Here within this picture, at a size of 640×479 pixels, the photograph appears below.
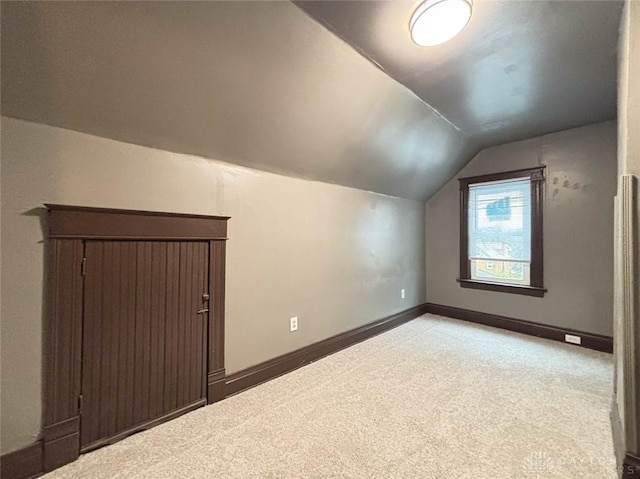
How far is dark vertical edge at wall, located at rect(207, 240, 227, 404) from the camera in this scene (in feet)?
6.83

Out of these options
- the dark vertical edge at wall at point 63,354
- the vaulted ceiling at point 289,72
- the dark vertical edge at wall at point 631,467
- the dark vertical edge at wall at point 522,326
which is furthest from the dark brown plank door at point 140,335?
the dark vertical edge at wall at point 522,326

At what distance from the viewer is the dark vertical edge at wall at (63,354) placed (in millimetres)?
1464

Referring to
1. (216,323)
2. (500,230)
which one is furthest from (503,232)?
(216,323)

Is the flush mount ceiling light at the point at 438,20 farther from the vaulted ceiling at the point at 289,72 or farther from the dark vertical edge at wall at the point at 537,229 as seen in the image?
the dark vertical edge at wall at the point at 537,229

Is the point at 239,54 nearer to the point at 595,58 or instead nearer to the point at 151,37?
the point at 151,37

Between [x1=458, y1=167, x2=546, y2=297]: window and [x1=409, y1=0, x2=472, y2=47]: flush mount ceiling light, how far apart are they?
273cm

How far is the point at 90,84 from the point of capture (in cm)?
144

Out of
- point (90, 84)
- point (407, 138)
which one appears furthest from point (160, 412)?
point (407, 138)

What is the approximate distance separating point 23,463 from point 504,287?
15.5 ft

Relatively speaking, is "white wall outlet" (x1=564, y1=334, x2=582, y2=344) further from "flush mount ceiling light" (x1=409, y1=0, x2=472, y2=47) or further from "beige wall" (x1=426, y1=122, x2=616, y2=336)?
"flush mount ceiling light" (x1=409, y1=0, x2=472, y2=47)

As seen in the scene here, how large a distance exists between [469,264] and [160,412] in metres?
4.14

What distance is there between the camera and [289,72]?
5.99 ft

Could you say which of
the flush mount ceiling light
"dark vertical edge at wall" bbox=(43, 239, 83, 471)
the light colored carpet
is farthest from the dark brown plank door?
the flush mount ceiling light

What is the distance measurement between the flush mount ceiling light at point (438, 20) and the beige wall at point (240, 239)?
1504 millimetres
